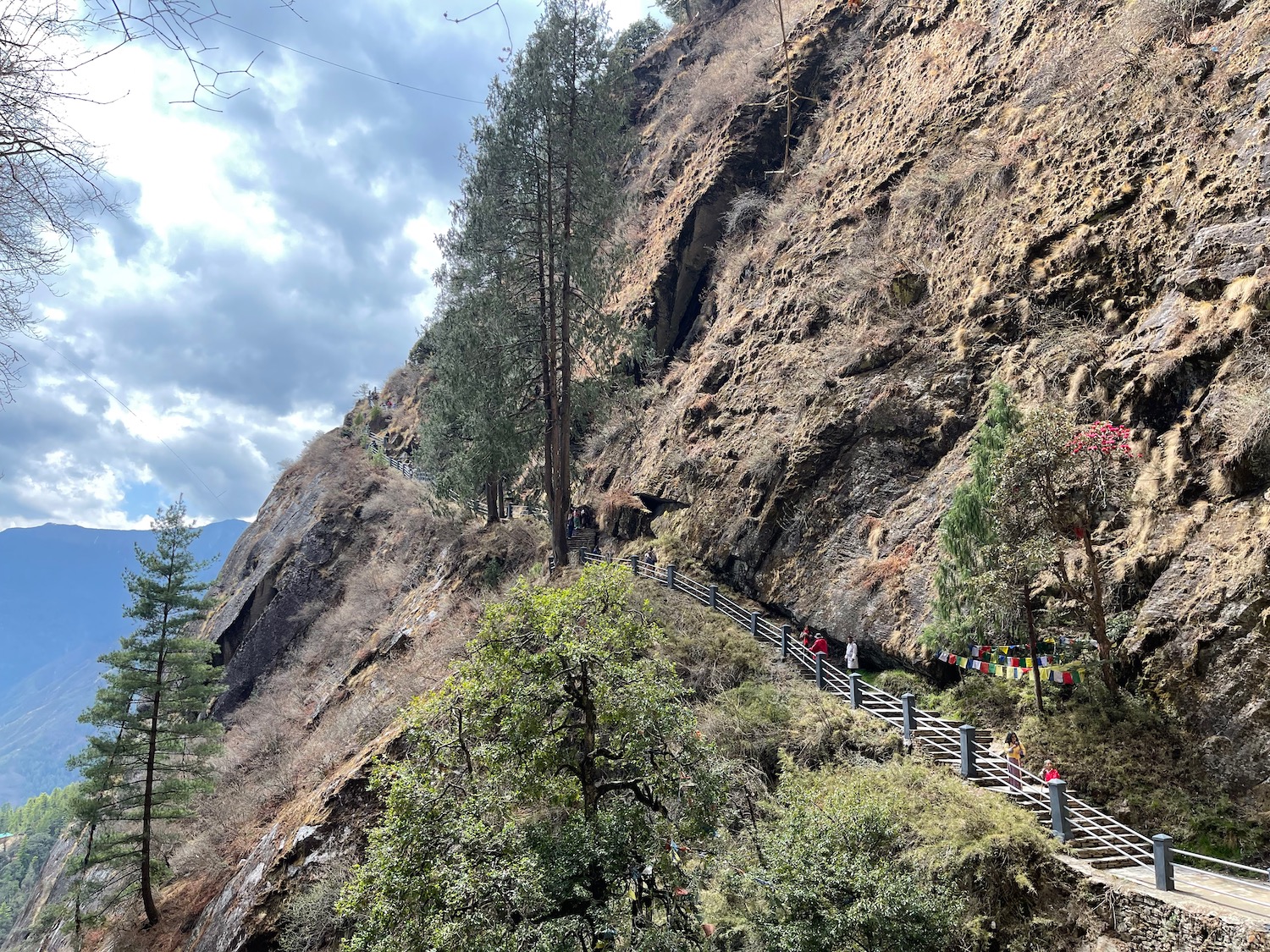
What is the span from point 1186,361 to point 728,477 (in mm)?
10302

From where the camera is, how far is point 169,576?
21266mm

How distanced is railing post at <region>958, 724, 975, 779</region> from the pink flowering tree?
203cm

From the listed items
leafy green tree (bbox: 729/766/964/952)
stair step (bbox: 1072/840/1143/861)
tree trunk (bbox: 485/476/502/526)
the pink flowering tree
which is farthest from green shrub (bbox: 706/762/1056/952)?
tree trunk (bbox: 485/476/502/526)

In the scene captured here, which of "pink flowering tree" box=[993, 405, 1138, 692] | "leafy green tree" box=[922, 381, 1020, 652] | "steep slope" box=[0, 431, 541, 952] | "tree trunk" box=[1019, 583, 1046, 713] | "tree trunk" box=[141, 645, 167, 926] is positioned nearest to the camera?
"tree trunk" box=[1019, 583, 1046, 713]

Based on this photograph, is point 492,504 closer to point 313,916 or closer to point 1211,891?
point 313,916

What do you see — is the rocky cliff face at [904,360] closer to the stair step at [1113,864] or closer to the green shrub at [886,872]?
the stair step at [1113,864]

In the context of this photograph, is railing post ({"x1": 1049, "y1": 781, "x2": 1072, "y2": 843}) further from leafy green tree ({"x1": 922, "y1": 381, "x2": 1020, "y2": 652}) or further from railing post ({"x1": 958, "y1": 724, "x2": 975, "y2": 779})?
leafy green tree ({"x1": 922, "y1": 381, "x2": 1020, "y2": 652})

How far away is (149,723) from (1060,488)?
81.4 ft

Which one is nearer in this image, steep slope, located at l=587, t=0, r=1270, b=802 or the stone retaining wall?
the stone retaining wall

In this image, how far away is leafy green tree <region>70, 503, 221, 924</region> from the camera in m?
19.4

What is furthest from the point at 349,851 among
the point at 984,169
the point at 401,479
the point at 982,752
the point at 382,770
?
the point at 401,479

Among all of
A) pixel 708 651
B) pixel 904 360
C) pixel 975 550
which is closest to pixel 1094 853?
pixel 975 550

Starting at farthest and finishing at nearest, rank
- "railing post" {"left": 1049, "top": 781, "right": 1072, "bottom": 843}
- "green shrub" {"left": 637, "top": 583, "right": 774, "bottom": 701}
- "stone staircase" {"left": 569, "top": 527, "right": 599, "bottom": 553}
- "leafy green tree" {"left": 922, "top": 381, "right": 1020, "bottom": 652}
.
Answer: "stone staircase" {"left": 569, "top": 527, "right": 599, "bottom": 553} < "green shrub" {"left": 637, "top": 583, "right": 774, "bottom": 701} < "leafy green tree" {"left": 922, "top": 381, "right": 1020, "bottom": 652} < "railing post" {"left": 1049, "top": 781, "right": 1072, "bottom": 843}

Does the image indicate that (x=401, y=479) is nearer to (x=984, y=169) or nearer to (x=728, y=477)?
(x=728, y=477)
